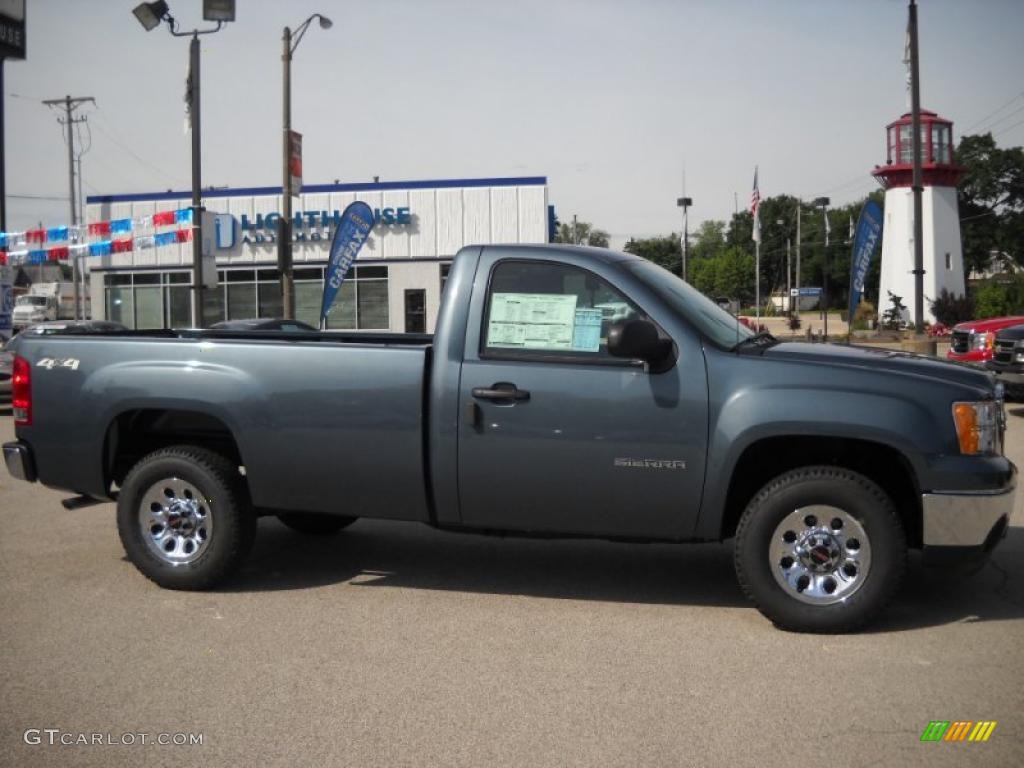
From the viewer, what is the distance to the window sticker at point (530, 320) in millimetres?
5402

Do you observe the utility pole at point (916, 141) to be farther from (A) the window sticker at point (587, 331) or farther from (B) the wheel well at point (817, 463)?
(A) the window sticker at point (587, 331)

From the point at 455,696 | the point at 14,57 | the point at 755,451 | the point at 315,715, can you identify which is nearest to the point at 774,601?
the point at 755,451

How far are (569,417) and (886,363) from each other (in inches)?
64.4

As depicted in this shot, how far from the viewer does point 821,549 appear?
16.5 feet

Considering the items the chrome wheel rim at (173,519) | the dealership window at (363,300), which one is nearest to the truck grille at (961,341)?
the chrome wheel rim at (173,519)

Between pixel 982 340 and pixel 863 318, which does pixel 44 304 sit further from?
pixel 982 340

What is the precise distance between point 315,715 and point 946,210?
47788mm

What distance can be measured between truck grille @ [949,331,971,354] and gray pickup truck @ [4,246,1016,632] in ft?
35.0

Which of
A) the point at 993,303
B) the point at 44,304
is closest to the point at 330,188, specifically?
the point at 993,303

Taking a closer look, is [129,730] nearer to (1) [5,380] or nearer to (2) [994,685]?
(2) [994,685]

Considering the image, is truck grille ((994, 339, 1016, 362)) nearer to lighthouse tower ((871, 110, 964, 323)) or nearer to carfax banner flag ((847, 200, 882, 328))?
carfax banner flag ((847, 200, 882, 328))

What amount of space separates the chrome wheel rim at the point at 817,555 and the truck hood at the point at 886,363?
2.42ft

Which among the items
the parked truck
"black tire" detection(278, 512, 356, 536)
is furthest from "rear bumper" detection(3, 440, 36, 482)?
the parked truck

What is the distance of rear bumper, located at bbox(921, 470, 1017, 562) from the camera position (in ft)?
15.9
